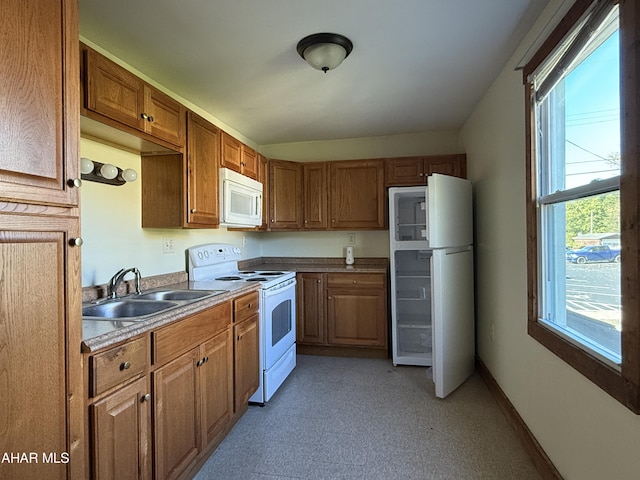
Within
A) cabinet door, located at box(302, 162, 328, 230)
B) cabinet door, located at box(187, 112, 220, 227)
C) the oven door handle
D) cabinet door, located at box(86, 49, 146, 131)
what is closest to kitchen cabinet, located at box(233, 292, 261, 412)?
the oven door handle

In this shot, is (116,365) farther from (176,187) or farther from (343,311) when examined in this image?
(343,311)

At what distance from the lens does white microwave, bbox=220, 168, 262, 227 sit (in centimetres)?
265

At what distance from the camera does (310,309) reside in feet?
11.9

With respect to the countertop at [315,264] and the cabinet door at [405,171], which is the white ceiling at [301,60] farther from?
the countertop at [315,264]

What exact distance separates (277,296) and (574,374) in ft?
6.48

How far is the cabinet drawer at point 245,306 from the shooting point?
223cm

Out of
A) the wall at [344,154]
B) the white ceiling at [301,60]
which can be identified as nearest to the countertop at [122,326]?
the white ceiling at [301,60]

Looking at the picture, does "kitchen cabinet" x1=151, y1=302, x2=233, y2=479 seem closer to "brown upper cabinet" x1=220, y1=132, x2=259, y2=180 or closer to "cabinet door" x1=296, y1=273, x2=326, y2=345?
"brown upper cabinet" x1=220, y1=132, x2=259, y2=180

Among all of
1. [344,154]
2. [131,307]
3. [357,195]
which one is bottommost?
[131,307]

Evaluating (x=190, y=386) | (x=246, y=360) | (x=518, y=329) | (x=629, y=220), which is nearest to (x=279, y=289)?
(x=246, y=360)

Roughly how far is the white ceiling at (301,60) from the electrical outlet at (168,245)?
111 centimetres

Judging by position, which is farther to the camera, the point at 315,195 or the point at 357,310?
the point at 315,195

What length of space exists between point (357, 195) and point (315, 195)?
459 mm

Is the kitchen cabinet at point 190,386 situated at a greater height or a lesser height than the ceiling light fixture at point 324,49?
lesser
